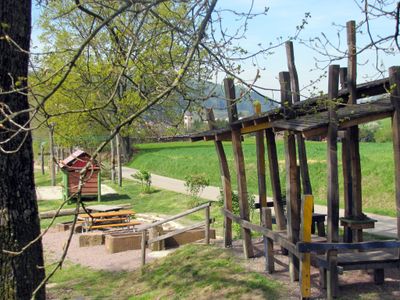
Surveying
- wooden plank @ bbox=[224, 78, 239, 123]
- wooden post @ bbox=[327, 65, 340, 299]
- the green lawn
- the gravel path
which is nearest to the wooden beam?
wooden plank @ bbox=[224, 78, 239, 123]

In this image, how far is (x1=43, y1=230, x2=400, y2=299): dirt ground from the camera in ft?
23.6

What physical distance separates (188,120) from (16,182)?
301 centimetres

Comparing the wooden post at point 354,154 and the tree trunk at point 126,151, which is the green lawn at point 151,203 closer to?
the wooden post at point 354,154

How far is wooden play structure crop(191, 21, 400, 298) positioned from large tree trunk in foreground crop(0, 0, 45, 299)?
93.5 inches

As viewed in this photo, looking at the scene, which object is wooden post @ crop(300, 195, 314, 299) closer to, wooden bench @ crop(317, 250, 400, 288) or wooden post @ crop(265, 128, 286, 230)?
wooden bench @ crop(317, 250, 400, 288)

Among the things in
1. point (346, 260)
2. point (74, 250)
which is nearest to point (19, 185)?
point (346, 260)

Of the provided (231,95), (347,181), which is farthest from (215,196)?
(347,181)

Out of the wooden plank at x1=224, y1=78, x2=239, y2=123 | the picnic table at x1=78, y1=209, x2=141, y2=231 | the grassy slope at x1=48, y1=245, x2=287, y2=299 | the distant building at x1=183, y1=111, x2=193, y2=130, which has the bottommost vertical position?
the grassy slope at x1=48, y1=245, x2=287, y2=299

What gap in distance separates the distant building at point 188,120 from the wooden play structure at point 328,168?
70 centimetres

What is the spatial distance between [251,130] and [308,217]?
2.61 meters

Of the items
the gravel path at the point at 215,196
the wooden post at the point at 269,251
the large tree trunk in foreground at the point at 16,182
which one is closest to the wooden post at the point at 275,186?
the wooden post at the point at 269,251

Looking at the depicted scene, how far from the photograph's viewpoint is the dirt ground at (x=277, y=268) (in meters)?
7.21

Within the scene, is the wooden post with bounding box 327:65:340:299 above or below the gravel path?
above

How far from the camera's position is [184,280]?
878 centimetres
